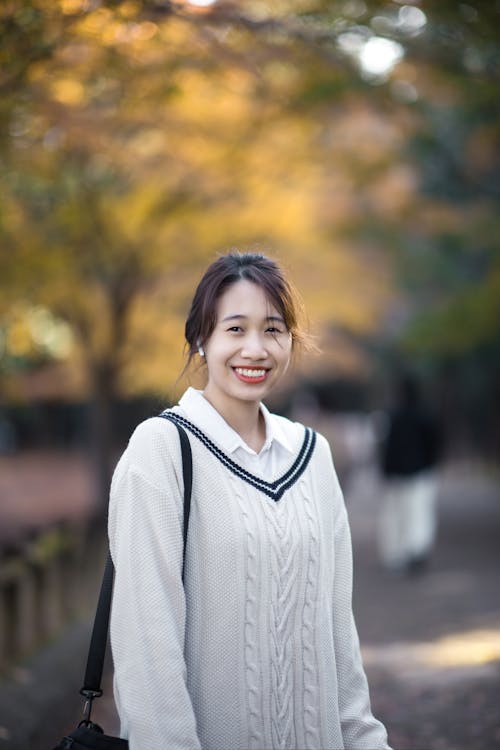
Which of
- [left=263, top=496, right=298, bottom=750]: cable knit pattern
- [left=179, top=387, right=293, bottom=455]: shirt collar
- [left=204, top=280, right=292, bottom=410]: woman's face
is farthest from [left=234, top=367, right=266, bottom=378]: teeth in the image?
[left=263, top=496, right=298, bottom=750]: cable knit pattern

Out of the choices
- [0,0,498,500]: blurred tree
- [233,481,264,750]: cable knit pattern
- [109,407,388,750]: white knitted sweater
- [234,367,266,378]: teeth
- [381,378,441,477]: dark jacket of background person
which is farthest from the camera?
[381,378,441,477]: dark jacket of background person

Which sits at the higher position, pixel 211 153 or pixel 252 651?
pixel 211 153

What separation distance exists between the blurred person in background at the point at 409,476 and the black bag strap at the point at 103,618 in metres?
8.78

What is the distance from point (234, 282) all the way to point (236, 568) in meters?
0.77

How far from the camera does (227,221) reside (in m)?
11.4

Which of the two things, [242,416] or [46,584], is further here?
[46,584]

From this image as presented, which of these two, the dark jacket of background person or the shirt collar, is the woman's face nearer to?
the shirt collar

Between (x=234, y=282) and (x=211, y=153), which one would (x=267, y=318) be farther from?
(x=211, y=153)

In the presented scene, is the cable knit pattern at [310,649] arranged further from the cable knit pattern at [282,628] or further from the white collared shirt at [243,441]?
the white collared shirt at [243,441]

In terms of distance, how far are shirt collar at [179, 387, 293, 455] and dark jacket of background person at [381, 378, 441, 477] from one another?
8566 mm

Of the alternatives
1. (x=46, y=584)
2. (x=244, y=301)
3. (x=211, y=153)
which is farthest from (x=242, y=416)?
(x=211, y=153)

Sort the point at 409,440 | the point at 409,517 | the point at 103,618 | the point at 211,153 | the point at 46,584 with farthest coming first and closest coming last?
1. the point at 409,517
2. the point at 409,440
3. the point at 211,153
4. the point at 46,584
5. the point at 103,618

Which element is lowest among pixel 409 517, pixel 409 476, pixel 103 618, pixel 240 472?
pixel 103 618

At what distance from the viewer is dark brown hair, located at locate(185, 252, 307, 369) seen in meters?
2.69
